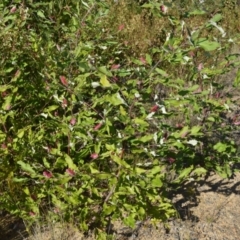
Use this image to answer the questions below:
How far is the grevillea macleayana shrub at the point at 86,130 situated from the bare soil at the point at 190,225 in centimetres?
12

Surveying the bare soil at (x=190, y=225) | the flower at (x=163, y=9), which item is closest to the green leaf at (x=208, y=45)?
the flower at (x=163, y=9)

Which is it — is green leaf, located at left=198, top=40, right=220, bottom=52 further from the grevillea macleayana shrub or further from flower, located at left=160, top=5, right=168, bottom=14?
flower, located at left=160, top=5, right=168, bottom=14

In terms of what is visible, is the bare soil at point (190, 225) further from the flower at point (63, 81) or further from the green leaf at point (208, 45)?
the green leaf at point (208, 45)

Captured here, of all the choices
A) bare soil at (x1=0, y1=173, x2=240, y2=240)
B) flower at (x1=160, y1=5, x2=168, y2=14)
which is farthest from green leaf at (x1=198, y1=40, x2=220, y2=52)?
bare soil at (x1=0, y1=173, x2=240, y2=240)

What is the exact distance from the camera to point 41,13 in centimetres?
250

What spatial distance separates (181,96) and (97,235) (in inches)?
36.7

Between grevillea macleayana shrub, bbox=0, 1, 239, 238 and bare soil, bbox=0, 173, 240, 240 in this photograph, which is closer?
grevillea macleayana shrub, bbox=0, 1, 239, 238

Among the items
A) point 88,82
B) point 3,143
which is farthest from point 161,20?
point 3,143

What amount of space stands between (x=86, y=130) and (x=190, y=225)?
0.96 meters

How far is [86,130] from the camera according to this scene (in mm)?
2014

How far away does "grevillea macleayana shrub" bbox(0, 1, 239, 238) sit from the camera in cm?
196

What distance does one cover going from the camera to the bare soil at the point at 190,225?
235cm

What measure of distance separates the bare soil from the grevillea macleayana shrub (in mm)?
121

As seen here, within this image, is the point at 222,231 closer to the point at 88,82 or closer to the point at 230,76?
the point at 88,82
